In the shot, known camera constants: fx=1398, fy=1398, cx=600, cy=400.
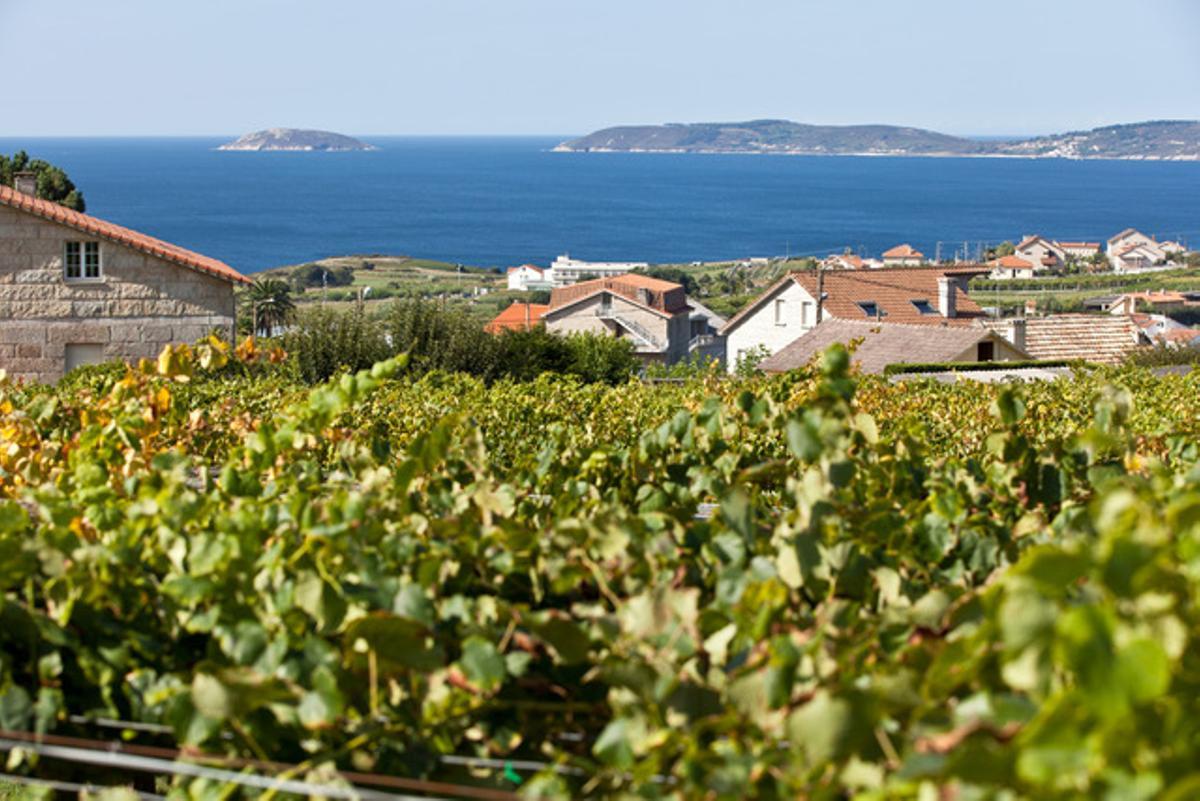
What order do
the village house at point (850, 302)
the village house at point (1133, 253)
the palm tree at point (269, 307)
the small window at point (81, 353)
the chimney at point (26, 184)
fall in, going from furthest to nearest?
1. the village house at point (1133, 253)
2. the palm tree at point (269, 307)
3. the village house at point (850, 302)
4. the chimney at point (26, 184)
5. the small window at point (81, 353)

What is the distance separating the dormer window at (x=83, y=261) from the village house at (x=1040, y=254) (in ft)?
352

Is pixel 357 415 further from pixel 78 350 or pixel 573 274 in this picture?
pixel 573 274

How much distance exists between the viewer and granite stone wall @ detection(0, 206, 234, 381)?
23.5 metres

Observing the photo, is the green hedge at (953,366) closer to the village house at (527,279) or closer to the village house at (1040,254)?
the village house at (527,279)

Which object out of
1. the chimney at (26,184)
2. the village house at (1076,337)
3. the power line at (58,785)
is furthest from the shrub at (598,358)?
the power line at (58,785)

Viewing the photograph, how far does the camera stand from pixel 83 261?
23.8 m

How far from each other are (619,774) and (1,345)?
79.2 ft

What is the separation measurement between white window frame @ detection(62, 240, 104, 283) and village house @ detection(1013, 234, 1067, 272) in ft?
352

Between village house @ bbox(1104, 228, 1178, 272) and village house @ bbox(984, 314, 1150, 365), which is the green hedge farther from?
village house @ bbox(1104, 228, 1178, 272)

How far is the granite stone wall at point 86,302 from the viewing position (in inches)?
926

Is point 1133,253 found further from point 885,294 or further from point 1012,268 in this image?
point 885,294

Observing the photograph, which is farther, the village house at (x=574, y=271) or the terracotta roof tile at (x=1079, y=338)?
the village house at (x=574, y=271)

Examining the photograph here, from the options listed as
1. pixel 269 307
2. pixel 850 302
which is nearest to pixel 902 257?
pixel 269 307

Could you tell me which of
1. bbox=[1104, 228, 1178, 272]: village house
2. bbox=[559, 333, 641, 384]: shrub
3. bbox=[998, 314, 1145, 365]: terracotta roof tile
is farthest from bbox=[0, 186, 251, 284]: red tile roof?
bbox=[1104, 228, 1178, 272]: village house
